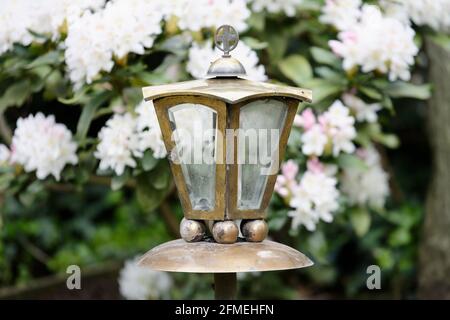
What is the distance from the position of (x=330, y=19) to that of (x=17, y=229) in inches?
105

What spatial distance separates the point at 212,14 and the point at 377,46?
0.60 meters

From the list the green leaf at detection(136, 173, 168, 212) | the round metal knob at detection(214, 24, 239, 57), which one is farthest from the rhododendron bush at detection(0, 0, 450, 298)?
the round metal knob at detection(214, 24, 239, 57)

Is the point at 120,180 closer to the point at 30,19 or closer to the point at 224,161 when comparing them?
the point at 30,19

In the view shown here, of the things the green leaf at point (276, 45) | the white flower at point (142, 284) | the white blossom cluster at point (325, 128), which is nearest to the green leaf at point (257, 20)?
the green leaf at point (276, 45)

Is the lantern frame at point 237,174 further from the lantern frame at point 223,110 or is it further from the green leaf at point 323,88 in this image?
the green leaf at point 323,88

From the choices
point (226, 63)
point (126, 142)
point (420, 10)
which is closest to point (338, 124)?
point (420, 10)

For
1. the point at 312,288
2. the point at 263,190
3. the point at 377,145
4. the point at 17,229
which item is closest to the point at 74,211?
the point at 17,229

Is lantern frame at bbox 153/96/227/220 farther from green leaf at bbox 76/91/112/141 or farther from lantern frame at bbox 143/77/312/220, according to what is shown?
green leaf at bbox 76/91/112/141

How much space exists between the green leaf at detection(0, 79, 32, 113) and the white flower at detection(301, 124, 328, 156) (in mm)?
1050

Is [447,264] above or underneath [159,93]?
underneath

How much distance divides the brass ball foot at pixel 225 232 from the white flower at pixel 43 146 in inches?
36.6

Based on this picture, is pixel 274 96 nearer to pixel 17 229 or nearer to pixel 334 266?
pixel 334 266

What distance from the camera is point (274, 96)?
196 cm

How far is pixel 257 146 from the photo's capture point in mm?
1978
